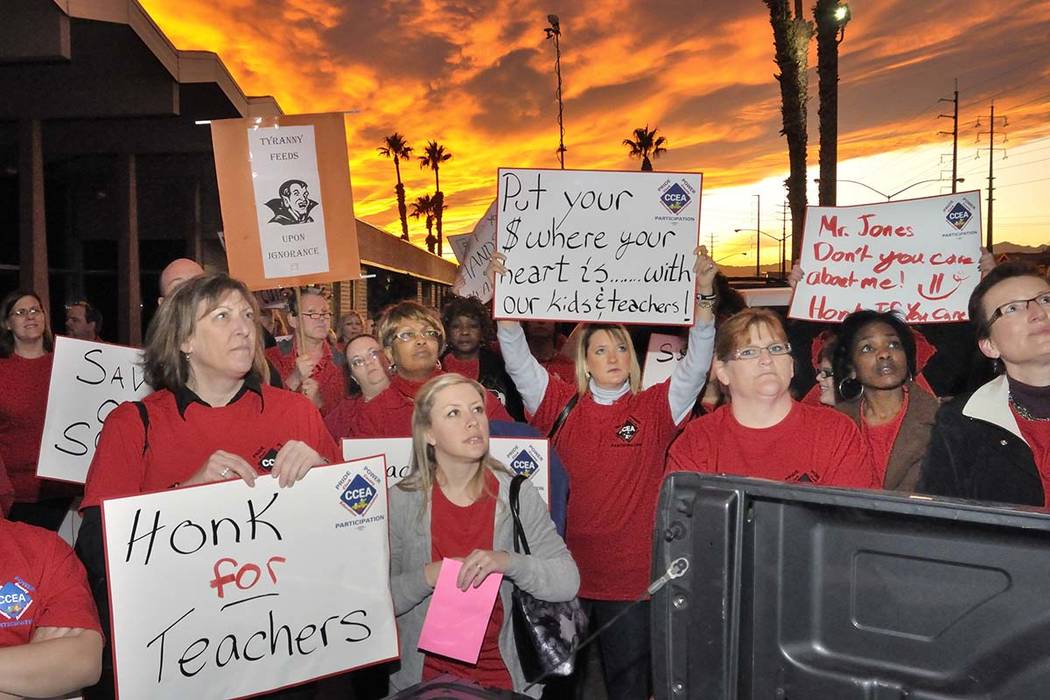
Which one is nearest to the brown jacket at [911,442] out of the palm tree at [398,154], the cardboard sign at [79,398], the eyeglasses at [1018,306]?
the eyeglasses at [1018,306]

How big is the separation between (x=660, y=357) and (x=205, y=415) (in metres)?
3.46

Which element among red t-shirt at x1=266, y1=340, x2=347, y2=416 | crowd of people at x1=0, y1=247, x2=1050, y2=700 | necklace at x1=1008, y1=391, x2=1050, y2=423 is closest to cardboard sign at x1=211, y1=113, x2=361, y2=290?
crowd of people at x1=0, y1=247, x2=1050, y2=700

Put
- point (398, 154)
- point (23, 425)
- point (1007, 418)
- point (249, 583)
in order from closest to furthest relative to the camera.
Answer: point (249, 583) < point (1007, 418) < point (23, 425) < point (398, 154)

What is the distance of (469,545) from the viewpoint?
2.79m

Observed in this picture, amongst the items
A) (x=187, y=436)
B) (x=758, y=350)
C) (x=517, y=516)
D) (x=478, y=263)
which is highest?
(x=478, y=263)

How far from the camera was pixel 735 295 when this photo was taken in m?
5.29

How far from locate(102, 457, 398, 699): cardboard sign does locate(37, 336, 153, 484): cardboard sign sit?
183 centimetres

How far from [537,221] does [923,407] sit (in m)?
1.95

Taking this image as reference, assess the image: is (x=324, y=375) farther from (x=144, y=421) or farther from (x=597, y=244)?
(x=144, y=421)

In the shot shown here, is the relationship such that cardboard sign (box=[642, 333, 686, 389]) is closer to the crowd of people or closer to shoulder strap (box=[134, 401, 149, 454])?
the crowd of people

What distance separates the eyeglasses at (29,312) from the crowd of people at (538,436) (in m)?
1.78

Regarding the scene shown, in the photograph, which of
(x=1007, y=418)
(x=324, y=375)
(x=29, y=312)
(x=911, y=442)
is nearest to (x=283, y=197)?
(x=324, y=375)

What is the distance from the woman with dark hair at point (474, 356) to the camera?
5129mm

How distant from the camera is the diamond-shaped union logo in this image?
152 inches
